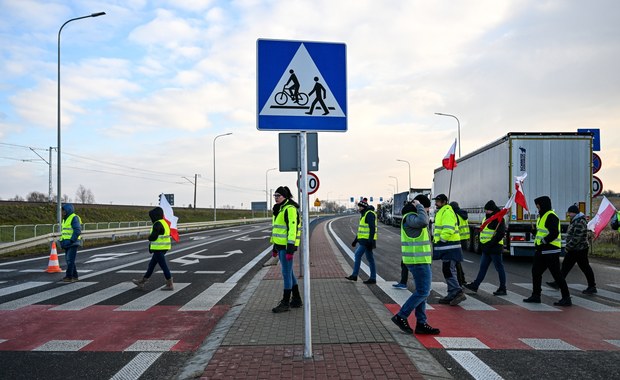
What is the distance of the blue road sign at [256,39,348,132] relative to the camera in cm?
482

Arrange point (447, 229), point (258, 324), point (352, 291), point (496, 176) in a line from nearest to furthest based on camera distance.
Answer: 1. point (258, 324)
2. point (447, 229)
3. point (352, 291)
4. point (496, 176)

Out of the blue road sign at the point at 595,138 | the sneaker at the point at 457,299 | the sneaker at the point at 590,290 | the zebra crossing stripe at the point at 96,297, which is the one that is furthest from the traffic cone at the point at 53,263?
the blue road sign at the point at 595,138

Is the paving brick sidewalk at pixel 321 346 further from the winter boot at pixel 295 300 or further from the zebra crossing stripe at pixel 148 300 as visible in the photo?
the zebra crossing stripe at pixel 148 300

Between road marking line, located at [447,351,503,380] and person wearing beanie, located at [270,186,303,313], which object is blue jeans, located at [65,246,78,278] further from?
road marking line, located at [447,351,503,380]

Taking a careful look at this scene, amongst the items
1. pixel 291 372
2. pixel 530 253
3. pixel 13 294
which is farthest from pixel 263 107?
pixel 530 253

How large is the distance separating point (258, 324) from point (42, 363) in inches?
97.3

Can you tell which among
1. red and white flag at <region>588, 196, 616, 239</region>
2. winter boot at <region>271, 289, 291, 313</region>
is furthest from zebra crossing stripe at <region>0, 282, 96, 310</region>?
red and white flag at <region>588, 196, 616, 239</region>

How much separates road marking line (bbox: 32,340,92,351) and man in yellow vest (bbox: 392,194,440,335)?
3.88 m

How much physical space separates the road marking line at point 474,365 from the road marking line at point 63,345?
4.36m

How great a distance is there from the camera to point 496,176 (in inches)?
623

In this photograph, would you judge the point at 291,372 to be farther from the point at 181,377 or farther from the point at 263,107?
the point at 263,107

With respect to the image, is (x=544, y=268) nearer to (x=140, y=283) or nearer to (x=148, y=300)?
(x=148, y=300)

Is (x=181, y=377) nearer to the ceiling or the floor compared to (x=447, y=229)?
nearer to the floor

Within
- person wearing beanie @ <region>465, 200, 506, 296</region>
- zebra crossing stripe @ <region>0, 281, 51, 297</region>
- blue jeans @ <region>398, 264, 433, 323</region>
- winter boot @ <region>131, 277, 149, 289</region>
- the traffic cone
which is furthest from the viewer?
the traffic cone
